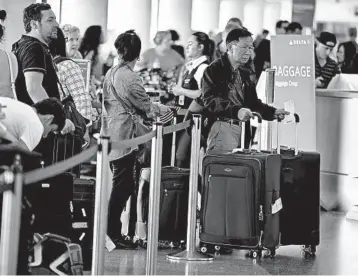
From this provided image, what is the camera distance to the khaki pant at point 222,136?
8.20 metres

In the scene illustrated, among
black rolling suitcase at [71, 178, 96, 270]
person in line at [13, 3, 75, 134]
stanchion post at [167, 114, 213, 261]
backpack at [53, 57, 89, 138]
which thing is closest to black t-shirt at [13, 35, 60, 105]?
person in line at [13, 3, 75, 134]

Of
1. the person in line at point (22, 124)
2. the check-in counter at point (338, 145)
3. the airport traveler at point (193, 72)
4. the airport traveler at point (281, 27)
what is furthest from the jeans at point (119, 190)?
the airport traveler at point (281, 27)

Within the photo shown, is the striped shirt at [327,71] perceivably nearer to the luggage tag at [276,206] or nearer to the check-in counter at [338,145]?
the check-in counter at [338,145]

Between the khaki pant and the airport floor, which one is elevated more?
the khaki pant

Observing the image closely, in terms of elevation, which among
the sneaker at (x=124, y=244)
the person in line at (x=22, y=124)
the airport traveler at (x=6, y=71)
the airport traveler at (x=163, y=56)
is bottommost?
the sneaker at (x=124, y=244)

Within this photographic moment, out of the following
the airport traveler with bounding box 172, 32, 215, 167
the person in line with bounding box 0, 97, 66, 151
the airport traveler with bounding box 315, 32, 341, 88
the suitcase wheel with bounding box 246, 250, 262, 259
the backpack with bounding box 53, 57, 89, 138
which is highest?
the airport traveler with bounding box 315, 32, 341, 88

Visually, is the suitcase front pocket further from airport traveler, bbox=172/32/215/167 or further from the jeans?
airport traveler, bbox=172/32/215/167

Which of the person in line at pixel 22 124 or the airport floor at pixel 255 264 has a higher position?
the person in line at pixel 22 124

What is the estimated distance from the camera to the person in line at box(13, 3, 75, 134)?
286 inches

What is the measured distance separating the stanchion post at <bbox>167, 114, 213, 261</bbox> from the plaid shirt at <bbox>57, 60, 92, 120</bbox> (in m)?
1.30

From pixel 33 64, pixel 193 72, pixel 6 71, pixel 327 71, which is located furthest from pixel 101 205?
pixel 327 71

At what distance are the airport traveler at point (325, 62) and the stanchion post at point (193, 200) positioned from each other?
4689mm

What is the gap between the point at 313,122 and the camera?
1093cm

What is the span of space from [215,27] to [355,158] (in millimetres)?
20812
